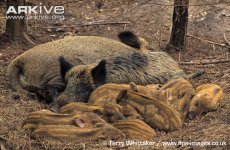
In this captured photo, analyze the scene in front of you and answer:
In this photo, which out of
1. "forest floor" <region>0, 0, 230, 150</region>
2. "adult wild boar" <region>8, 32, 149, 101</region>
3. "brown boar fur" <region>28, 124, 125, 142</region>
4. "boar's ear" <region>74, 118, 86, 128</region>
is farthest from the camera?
"adult wild boar" <region>8, 32, 149, 101</region>

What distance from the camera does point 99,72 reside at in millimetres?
7148

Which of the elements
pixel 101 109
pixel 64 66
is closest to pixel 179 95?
pixel 101 109

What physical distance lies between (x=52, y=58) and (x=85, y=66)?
0.83 meters

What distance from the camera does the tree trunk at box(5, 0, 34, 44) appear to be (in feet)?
34.3

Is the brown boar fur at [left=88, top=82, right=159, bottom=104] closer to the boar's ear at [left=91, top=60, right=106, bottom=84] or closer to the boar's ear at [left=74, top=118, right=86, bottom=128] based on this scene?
the boar's ear at [left=91, top=60, right=106, bottom=84]

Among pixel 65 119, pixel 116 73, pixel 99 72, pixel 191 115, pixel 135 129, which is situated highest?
pixel 99 72

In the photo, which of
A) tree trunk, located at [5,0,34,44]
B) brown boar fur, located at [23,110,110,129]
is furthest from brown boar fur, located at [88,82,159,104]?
tree trunk, located at [5,0,34,44]

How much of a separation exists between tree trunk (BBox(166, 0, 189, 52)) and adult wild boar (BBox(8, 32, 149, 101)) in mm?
2055

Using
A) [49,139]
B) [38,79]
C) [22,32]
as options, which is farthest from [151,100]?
[22,32]

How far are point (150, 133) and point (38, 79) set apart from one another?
253cm

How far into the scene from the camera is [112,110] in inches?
243

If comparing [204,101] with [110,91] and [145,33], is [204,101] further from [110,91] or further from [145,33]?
[145,33]

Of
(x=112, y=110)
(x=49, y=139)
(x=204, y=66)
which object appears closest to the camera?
(x=49, y=139)

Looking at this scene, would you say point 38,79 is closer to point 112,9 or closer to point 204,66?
point 204,66
